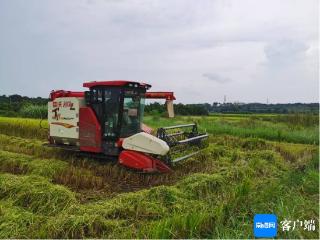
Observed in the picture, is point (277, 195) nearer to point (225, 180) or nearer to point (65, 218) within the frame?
point (225, 180)

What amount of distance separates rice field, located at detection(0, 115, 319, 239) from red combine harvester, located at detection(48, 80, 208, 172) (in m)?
0.34

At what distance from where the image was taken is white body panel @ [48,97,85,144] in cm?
947

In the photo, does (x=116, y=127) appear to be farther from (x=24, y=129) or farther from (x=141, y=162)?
(x=24, y=129)

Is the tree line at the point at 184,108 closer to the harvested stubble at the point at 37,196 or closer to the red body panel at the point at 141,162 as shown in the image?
the red body panel at the point at 141,162

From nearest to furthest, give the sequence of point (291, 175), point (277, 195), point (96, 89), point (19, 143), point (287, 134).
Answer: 1. point (277, 195)
2. point (291, 175)
3. point (96, 89)
4. point (19, 143)
5. point (287, 134)

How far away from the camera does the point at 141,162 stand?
7883 millimetres

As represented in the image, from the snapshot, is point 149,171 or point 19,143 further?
point 19,143

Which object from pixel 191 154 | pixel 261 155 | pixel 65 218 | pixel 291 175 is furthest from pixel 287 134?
pixel 65 218

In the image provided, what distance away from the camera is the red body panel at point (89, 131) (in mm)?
9000

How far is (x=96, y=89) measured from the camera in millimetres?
9148

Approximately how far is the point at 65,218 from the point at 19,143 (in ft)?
26.1

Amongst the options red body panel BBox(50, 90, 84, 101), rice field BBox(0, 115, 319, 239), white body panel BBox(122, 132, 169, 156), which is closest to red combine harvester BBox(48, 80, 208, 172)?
white body panel BBox(122, 132, 169, 156)

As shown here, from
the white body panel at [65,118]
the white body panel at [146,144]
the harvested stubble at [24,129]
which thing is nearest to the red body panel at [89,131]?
the white body panel at [65,118]

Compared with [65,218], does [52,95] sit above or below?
above
